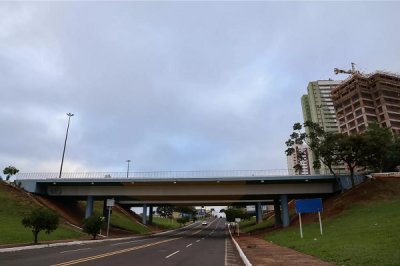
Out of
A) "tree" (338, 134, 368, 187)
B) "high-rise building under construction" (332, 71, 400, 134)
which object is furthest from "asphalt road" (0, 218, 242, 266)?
"high-rise building under construction" (332, 71, 400, 134)

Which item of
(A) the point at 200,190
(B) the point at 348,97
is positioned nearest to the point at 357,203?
(A) the point at 200,190

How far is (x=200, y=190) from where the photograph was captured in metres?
52.9

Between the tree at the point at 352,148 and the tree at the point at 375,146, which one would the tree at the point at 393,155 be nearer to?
the tree at the point at 375,146

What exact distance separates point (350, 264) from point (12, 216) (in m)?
42.0

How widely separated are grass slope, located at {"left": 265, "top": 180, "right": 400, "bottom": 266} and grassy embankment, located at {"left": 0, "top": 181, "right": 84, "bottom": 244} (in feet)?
80.3

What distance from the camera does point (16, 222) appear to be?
40.5 meters

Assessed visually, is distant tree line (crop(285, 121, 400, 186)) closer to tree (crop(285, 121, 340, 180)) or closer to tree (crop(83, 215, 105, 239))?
tree (crop(285, 121, 340, 180))

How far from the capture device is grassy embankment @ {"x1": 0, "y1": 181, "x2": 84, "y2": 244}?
109ft

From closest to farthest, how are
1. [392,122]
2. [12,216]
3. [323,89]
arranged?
[12,216], [392,122], [323,89]

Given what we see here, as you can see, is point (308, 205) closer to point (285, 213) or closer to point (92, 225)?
point (285, 213)

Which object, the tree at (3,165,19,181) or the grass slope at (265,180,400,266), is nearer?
the grass slope at (265,180,400,266)

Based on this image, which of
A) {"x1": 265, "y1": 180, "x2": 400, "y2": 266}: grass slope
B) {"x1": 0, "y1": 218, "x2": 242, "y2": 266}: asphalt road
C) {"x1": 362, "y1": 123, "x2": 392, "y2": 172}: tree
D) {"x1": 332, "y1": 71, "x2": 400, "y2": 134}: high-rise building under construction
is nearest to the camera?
{"x1": 265, "y1": 180, "x2": 400, "y2": 266}: grass slope

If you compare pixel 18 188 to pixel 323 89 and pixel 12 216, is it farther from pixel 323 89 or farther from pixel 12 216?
pixel 323 89

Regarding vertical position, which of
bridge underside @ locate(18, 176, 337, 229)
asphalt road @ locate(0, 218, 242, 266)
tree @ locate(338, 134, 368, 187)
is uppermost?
tree @ locate(338, 134, 368, 187)
